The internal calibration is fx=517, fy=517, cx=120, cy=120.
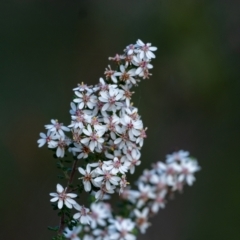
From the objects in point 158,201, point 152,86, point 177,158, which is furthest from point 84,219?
point 152,86

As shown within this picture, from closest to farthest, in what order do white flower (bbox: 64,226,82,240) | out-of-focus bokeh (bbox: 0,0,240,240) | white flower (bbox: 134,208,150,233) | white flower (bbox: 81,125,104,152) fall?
white flower (bbox: 81,125,104,152)
white flower (bbox: 64,226,82,240)
white flower (bbox: 134,208,150,233)
out-of-focus bokeh (bbox: 0,0,240,240)

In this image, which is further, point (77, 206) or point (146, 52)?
point (146, 52)

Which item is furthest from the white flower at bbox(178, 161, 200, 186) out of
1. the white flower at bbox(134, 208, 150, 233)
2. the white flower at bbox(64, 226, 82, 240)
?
the white flower at bbox(64, 226, 82, 240)

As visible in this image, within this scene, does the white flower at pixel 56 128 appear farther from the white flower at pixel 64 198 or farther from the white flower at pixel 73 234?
the white flower at pixel 73 234

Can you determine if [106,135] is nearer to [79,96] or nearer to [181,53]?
[79,96]

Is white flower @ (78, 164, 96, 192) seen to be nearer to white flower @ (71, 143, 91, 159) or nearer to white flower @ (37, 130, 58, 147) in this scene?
white flower @ (71, 143, 91, 159)

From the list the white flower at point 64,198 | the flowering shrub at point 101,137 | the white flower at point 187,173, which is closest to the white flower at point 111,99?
the flowering shrub at point 101,137

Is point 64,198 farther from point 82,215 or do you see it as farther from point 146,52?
point 146,52
